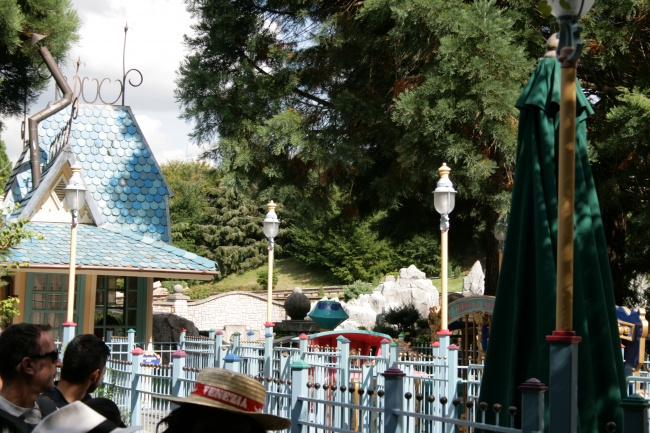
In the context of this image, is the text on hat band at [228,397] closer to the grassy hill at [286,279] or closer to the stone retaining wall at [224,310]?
the stone retaining wall at [224,310]

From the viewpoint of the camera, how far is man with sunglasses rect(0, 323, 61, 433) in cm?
360

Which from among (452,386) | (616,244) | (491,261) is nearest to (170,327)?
(491,261)

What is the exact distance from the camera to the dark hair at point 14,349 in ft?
12.1

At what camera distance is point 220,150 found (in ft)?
59.7

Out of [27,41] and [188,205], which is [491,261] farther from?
[188,205]

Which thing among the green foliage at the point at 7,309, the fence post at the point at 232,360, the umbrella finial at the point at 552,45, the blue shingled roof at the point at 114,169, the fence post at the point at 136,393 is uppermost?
the blue shingled roof at the point at 114,169

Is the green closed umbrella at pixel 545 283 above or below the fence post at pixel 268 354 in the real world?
above

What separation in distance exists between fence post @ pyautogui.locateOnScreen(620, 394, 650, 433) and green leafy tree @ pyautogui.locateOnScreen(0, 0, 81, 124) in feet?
61.8

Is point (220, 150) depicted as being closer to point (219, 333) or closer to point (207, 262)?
point (207, 262)

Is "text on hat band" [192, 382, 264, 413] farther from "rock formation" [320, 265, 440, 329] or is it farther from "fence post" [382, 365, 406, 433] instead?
"rock formation" [320, 265, 440, 329]

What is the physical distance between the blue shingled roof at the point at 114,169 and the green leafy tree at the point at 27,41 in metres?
2.38

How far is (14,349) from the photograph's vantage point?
3.71 meters

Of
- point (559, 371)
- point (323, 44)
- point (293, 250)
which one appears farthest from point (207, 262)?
point (293, 250)

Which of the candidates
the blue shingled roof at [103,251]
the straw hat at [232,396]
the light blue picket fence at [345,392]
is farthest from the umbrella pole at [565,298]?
the blue shingled roof at [103,251]
